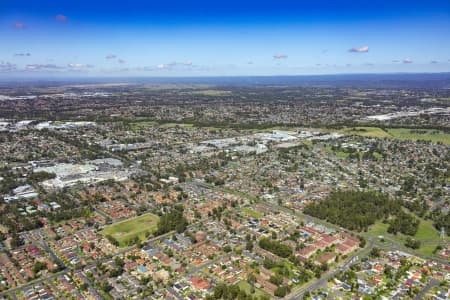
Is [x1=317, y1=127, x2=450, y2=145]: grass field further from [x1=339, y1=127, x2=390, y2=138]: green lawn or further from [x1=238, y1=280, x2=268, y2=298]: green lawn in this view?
[x1=238, y1=280, x2=268, y2=298]: green lawn

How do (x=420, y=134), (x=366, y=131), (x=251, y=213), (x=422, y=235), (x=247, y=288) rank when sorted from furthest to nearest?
(x=366, y=131), (x=420, y=134), (x=251, y=213), (x=422, y=235), (x=247, y=288)

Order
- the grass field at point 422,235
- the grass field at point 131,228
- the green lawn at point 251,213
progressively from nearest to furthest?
the grass field at point 422,235 < the grass field at point 131,228 < the green lawn at point 251,213

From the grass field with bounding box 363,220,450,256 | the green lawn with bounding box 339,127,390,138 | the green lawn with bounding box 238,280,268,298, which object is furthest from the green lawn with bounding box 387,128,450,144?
the green lawn with bounding box 238,280,268,298

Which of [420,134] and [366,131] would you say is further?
[366,131]

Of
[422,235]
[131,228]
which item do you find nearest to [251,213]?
[131,228]

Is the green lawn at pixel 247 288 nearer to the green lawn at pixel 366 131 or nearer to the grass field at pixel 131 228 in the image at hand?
the grass field at pixel 131 228

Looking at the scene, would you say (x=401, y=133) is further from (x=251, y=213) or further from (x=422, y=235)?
(x=251, y=213)

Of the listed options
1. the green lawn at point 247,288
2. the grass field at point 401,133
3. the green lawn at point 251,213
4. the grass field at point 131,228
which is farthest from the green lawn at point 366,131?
the green lawn at point 247,288

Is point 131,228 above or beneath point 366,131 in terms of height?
beneath

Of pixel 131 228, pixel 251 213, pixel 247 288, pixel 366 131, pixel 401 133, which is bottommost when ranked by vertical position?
pixel 247 288

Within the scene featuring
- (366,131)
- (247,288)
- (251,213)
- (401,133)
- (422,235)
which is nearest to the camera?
(247,288)
